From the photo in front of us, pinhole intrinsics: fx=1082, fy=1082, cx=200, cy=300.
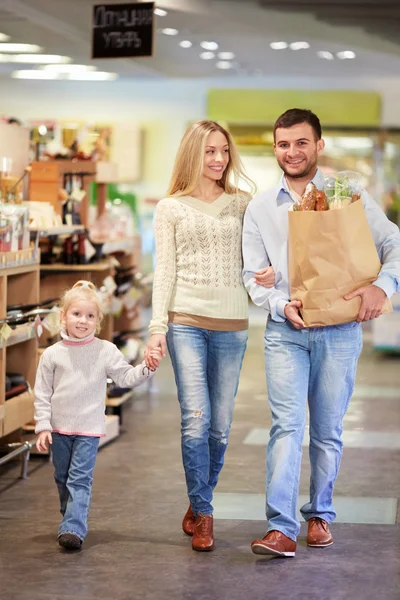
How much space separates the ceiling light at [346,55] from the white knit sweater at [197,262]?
328 inches

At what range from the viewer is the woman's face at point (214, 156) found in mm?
4184

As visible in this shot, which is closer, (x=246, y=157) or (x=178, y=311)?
(x=178, y=311)

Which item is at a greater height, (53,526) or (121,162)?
(121,162)

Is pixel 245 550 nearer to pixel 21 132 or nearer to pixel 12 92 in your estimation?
pixel 21 132

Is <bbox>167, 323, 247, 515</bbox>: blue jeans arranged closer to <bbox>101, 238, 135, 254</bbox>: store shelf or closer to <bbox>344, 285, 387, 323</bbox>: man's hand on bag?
<bbox>344, 285, 387, 323</bbox>: man's hand on bag

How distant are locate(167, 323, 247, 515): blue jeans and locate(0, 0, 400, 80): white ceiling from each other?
5.53 meters

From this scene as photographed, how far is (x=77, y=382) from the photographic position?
4.23 meters

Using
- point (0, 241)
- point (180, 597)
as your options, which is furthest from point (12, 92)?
point (180, 597)

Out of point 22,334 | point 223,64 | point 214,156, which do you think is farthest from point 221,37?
point 214,156

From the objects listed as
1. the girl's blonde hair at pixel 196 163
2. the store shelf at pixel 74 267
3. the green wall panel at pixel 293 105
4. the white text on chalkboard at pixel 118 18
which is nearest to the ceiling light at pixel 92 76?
the green wall panel at pixel 293 105

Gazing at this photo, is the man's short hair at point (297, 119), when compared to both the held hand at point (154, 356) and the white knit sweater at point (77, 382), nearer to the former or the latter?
the held hand at point (154, 356)

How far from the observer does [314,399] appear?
411 cm

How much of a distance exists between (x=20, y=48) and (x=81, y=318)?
818cm

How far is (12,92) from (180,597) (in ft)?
45.4
